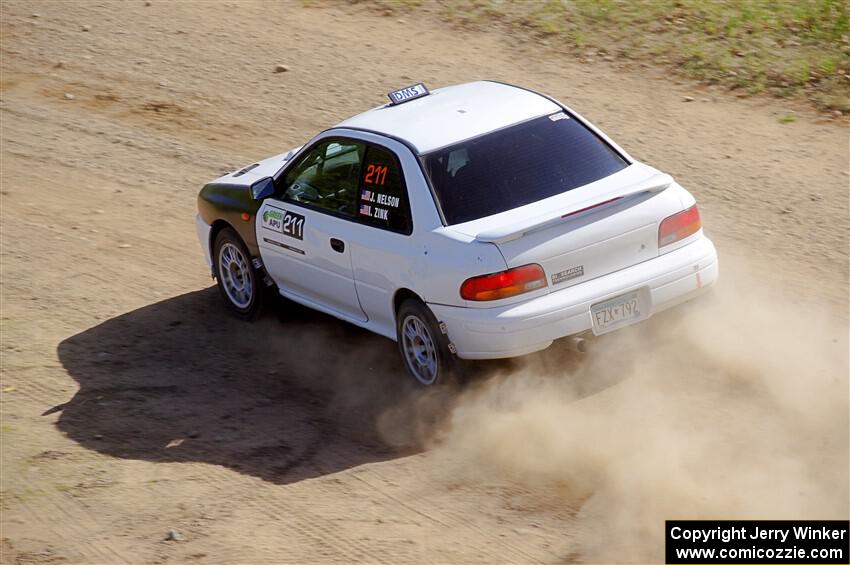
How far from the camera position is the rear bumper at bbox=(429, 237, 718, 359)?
6914mm

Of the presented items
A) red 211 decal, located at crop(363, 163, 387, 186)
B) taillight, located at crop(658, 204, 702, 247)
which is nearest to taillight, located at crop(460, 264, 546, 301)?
taillight, located at crop(658, 204, 702, 247)

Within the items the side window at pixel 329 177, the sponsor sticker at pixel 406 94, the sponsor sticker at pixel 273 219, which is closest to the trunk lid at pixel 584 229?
the side window at pixel 329 177

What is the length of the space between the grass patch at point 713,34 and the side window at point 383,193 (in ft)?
20.9

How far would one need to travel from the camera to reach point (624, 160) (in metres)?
7.77

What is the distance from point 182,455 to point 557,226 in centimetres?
282

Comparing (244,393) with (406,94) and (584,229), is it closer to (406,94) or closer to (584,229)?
(406,94)

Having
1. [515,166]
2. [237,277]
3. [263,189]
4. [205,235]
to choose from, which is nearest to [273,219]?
[263,189]

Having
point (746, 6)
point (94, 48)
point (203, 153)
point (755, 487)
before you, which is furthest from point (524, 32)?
point (755, 487)

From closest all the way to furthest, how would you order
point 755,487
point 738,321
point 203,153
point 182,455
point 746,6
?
point 755,487, point 182,455, point 738,321, point 203,153, point 746,6

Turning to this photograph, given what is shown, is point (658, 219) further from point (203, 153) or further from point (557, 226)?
point (203, 153)

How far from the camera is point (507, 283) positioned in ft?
22.7

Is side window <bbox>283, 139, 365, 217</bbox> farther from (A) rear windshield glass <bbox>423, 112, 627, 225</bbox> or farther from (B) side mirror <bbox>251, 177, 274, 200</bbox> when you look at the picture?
(A) rear windshield glass <bbox>423, 112, 627, 225</bbox>

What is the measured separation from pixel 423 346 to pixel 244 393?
1511 millimetres

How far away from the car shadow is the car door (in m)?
0.45
